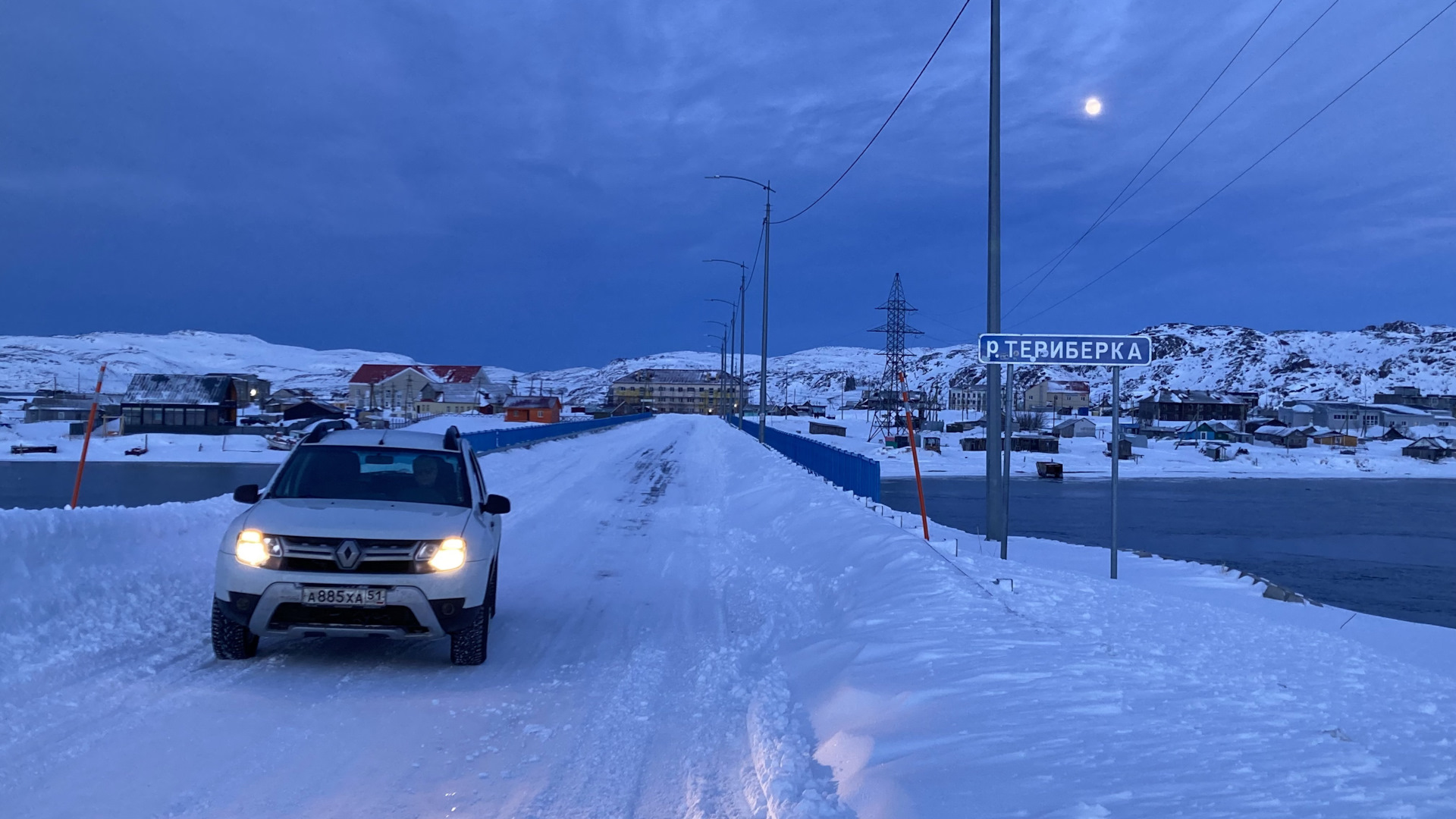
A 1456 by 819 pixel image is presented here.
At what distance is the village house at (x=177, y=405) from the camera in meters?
83.6

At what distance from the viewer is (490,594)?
7.82 metres

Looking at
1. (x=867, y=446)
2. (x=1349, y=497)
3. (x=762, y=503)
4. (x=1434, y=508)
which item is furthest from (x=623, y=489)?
(x=867, y=446)

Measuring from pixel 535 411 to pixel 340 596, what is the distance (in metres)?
84.5

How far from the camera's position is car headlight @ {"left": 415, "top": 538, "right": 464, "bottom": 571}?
6910 millimetres

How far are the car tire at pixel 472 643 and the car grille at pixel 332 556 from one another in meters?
0.59

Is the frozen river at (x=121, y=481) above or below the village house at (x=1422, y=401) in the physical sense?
below

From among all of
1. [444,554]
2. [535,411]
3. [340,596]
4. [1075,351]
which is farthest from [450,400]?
[340,596]

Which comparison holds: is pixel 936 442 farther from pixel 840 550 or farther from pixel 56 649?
pixel 56 649

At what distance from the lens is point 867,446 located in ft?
281

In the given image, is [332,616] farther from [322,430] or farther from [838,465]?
[838,465]

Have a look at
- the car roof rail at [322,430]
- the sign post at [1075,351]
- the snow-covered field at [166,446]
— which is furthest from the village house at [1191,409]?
the car roof rail at [322,430]

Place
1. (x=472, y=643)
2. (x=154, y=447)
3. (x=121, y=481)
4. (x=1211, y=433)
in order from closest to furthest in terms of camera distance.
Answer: (x=472, y=643)
(x=121, y=481)
(x=154, y=447)
(x=1211, y=433)

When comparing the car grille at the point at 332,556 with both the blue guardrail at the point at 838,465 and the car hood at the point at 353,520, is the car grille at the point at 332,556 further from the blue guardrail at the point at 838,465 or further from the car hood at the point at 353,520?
the blue guardrail at the point at 838,465

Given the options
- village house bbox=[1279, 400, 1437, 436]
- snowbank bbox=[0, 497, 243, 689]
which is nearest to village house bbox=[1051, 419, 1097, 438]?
village house bbox=[1279, 400, 1437, 436]
